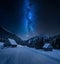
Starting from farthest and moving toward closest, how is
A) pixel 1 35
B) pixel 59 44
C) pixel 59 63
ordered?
pixel 1 35
pixel 59 44
pixel 59 63

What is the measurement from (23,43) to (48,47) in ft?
93.8

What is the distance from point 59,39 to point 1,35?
1685cm

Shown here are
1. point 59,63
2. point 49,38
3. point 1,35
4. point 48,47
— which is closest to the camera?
point 59,63

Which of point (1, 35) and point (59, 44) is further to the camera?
point (1, 35)

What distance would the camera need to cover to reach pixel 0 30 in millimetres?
Answer: 36500

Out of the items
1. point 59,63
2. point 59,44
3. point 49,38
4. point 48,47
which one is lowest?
point 59,63

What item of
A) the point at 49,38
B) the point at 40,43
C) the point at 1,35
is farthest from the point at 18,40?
the point at 40,43

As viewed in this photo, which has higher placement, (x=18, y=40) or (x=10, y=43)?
(x=18, y=40)

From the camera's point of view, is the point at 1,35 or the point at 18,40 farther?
the point at 18,40

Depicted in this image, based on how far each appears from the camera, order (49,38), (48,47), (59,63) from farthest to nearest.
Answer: (49,38), (48,47), (59,63)

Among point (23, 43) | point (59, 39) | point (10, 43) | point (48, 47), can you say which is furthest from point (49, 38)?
point (23, 43)

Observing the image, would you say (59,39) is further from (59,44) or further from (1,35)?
(1,35)

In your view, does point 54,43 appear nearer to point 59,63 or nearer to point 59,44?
point 59,44

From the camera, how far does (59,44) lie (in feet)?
83.9
